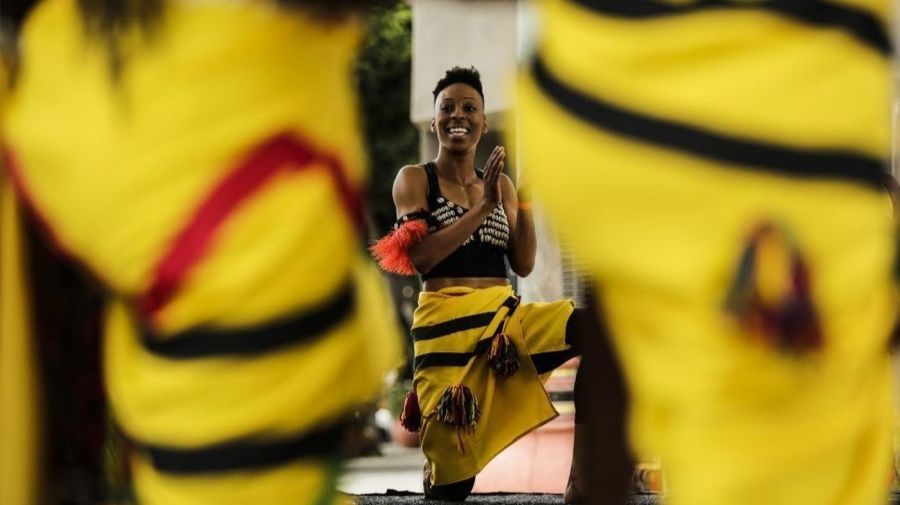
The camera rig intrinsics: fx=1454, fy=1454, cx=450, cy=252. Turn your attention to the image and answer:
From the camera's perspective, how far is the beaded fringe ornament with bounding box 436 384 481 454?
5.40 m

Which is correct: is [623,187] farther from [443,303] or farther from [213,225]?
[443,303]

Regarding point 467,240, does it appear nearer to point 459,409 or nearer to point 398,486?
point 459,409

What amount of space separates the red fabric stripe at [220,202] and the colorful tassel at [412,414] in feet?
12.9

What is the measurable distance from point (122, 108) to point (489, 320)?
3.67 meters

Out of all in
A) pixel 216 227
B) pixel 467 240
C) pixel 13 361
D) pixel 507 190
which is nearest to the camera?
pixel 216 227

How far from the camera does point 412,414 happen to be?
566 centimetres

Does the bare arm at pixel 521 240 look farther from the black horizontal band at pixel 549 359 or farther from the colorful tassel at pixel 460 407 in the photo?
the colorful tassel at pixel 460 407

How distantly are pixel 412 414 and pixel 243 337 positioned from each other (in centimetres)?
400

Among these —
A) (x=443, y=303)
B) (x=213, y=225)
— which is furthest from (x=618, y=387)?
(x=443, y=303)

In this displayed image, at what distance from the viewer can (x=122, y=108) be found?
68.9 inches

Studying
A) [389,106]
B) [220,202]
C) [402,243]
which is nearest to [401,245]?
[402,243]

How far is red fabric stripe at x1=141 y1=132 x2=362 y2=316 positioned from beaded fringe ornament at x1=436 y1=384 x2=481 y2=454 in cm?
370

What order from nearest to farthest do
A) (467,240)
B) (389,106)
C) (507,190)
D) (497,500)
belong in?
(467,240) < (497,500) < (507,190) < (389,106)

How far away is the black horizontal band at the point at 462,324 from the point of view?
5.35m
